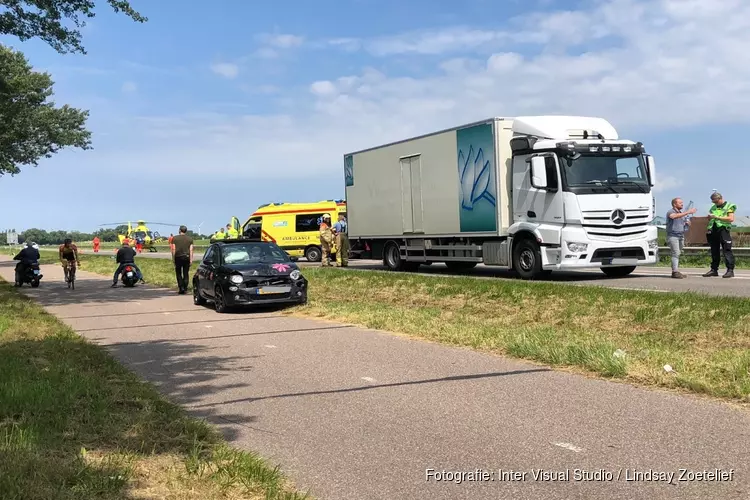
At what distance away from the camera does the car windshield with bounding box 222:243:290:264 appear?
1369 centimetres

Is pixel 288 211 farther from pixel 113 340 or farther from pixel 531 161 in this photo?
pixel 113 340

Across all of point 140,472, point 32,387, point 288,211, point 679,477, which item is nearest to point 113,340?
point 32,387

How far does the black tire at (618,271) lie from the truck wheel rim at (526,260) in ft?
6.18

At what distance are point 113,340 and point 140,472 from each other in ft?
21.4

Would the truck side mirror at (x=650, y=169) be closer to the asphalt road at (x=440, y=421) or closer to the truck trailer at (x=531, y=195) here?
the truck trailer at (x=531, y=195)

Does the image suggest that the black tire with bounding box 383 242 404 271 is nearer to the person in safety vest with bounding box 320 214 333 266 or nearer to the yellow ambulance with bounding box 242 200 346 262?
the person in safety vest with bounding box 320 214 333 266

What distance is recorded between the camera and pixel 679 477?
12.5ft

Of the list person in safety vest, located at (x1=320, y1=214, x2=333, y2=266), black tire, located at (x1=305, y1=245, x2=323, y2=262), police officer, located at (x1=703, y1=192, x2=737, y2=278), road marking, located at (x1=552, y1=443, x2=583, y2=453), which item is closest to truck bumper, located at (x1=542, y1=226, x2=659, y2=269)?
police officer, located at (x1=703, y1=192, x2=737, y2=278)

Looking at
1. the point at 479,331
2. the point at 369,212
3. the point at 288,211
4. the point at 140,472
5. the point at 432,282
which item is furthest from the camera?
the point at 288,211

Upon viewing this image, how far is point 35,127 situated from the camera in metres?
37.9

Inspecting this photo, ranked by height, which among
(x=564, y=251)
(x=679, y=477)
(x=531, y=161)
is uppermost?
(x=531, y=161)

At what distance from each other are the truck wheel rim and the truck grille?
155 cm

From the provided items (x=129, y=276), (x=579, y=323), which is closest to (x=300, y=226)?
(x=129, y=276)

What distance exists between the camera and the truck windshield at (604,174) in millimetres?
14938
